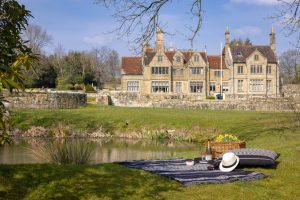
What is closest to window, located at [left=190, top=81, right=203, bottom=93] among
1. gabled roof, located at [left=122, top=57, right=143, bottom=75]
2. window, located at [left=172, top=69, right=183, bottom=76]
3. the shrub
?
window, located at [left=172, top=69, right=183, bottom=76]

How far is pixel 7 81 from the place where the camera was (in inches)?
137

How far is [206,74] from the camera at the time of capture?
60.9m

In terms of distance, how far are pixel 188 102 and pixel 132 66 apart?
56.5 ft

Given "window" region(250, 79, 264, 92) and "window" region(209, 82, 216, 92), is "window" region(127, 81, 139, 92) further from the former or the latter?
"window" region(250, 79, 264, 92)

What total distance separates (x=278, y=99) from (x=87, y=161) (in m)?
36.2

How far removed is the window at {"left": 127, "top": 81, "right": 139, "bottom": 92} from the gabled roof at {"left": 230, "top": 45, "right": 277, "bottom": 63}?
1478 cm

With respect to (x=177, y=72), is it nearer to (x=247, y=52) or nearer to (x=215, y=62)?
(x=215, y=62)

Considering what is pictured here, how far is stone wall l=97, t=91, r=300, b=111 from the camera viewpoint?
44.4 meters

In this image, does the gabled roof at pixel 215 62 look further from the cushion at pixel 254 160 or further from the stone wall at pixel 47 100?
the cushion at pixel 254 160

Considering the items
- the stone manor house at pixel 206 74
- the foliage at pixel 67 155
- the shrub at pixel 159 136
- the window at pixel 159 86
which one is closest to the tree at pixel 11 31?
the foliage at pixel 67 155

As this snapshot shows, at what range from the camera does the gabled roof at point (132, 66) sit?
61344mm

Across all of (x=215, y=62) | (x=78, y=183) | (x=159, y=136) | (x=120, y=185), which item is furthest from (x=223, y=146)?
(x=215, y=62)

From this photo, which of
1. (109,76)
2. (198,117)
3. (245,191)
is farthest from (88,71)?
(245,191)

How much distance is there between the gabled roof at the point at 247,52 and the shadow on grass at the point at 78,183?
5359 cm
